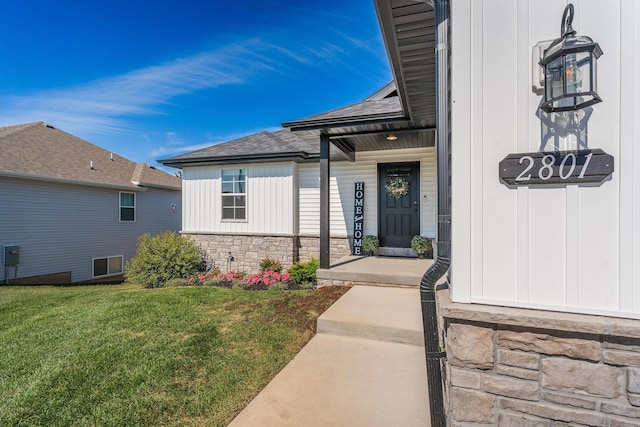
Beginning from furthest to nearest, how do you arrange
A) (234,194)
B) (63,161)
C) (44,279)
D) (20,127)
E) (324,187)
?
(20,127) < (63,161) < (44,279) < (234,194) < (324,187)

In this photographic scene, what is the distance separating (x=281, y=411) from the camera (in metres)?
2.11

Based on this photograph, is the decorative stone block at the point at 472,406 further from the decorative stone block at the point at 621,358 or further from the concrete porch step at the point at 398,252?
the concrete porch step at the point at 398,252

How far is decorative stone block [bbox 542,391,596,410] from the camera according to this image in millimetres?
1440

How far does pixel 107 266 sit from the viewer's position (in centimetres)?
1177

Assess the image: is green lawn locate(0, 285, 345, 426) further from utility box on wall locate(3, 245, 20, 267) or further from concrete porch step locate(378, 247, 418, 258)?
utility box on wall locate(3, 245, 20, 267)

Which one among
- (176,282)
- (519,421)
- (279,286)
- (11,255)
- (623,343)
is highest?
(623,343)

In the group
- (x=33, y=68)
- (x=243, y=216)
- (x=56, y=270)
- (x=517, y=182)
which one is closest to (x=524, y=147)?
(x=517, y=182)

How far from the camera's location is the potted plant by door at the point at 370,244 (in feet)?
23.3

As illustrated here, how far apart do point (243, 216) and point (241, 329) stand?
17.5 ft

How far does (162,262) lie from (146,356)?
231 inches

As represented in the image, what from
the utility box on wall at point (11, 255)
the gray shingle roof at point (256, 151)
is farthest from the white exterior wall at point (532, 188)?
the utility box on wall at point (11, 255)

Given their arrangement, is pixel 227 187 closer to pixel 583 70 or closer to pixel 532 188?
pixel 532 188

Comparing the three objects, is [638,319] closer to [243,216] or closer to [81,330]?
[81,330]

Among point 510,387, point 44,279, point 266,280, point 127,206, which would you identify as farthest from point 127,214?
point 510,387
